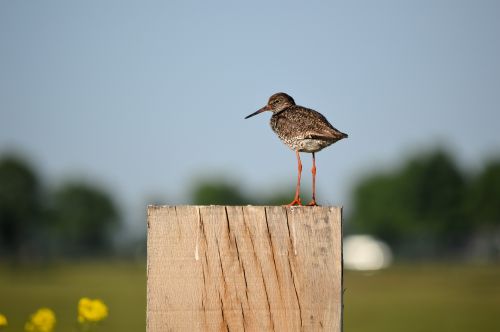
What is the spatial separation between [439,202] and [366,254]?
1415 centimetres

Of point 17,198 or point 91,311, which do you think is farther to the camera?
point 17,198

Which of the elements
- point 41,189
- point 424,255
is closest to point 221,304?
point 41,189

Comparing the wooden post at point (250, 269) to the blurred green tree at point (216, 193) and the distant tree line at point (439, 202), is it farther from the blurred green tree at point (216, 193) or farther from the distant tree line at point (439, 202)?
the blurred green tree at point (216, 193)

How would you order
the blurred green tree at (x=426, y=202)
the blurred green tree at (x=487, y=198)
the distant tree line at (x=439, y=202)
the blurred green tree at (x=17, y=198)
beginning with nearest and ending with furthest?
the blurred green tree at (x=17, y=198)
the blurred green tree at (x=487, y=198)
the distant tree line at (x=439, y=202)
the blurred green tree at (x=426, y=202)

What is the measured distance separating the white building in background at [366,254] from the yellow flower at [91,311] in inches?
4872

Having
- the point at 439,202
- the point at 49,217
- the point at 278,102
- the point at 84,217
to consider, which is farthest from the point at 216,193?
the point at 278,102

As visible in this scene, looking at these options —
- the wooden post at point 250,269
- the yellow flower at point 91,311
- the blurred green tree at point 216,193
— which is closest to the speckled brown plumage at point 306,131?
the yellow flower at point 91,311

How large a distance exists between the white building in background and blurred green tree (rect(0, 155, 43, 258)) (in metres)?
50.1

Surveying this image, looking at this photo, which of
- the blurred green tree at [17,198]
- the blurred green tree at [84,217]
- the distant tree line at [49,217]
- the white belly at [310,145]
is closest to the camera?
the white belly at [310,145]

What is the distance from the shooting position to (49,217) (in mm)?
130500

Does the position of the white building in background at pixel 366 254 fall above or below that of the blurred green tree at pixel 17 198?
below

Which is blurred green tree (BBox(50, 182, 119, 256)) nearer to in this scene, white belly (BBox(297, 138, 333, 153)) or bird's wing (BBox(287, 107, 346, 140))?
bird's wing (BBox(287, 107, 346, 140))

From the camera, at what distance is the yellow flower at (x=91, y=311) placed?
4613mm

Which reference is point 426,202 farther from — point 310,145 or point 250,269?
point 250,269
